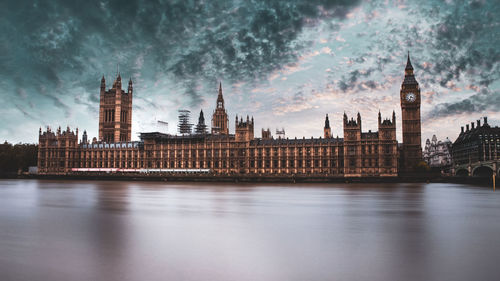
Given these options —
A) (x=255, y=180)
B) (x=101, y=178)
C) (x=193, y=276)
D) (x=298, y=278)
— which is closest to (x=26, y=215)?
(x=193, y=276)

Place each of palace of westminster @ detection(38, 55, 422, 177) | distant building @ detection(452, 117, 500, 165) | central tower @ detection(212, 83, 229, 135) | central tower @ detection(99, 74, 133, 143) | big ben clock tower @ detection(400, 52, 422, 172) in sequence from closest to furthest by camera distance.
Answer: palace of westminster @ detection(38, 55, 422, 177) → big ben clock tower @ detection(400, 52, 422, 172) → distant building @ detection(452, 117, 500, 165) → central tower @ detection(99, 74, 133, 143) → central tower @ detection(212, 83, 229, 135)

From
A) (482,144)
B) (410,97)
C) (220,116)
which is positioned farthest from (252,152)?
(482,144)

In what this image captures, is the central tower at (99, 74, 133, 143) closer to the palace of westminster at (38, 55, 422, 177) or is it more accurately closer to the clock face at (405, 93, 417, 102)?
the palace of westminster at (38, 55, 422, 177)

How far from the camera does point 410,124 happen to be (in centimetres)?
10481

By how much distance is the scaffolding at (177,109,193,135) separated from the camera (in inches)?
4953

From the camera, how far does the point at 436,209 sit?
980 inches

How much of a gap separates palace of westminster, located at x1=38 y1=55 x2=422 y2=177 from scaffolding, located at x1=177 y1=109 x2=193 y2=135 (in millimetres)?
4226

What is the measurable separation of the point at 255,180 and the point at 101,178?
4088 cm

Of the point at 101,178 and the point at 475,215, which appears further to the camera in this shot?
the point at 101,178

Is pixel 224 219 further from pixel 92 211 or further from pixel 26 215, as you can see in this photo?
pixel 26 215

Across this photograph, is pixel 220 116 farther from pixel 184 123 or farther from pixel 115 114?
pixel 115 114

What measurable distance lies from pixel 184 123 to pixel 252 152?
37.1 metres

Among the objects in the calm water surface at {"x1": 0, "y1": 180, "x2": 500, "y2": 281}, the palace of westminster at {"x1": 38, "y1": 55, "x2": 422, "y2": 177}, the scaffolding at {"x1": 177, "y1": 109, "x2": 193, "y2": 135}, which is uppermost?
the scaffolding at {"x1": 177, "y1": 109, "x2": 193, "y2": 135}

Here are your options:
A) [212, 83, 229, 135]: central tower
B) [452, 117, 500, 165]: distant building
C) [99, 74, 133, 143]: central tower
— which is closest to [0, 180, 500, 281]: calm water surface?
[452, 117, 500, 165]: distant building
